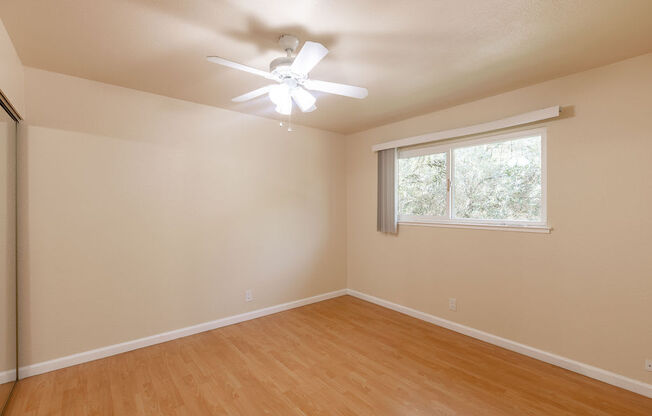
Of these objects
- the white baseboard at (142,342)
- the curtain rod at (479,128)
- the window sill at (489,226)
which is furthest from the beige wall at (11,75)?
the window sill at (489,226)

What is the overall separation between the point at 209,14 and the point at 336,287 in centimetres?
369

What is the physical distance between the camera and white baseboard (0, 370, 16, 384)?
6.35ft

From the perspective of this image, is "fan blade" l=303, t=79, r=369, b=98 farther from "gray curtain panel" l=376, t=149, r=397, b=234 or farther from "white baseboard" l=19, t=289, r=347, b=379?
"white baseboard" l=19, t=289, r=347, b=379

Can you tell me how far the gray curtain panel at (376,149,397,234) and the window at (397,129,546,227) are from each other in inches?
5.0

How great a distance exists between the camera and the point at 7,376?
6.68ft

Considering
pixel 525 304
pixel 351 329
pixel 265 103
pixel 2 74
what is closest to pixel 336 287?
pixel 351 329

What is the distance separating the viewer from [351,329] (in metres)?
3.24

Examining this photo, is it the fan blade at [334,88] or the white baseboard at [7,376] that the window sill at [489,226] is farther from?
the white baseboard at [7,376]

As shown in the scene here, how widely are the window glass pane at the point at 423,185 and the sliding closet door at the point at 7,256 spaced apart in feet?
12.1

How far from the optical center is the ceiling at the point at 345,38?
64.2 inches

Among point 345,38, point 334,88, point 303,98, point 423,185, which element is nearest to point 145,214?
point 303,98

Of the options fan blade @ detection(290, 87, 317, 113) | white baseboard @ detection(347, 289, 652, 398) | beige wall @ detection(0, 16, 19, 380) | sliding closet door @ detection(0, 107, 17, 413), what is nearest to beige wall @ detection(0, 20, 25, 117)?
beige wall @ detection(0, 16, 19, 380)

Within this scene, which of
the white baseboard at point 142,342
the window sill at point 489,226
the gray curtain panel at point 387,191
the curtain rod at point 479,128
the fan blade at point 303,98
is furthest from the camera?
the gray curtain panel at point 387,191

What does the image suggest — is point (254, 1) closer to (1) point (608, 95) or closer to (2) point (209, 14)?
(2) point (209, 14)
